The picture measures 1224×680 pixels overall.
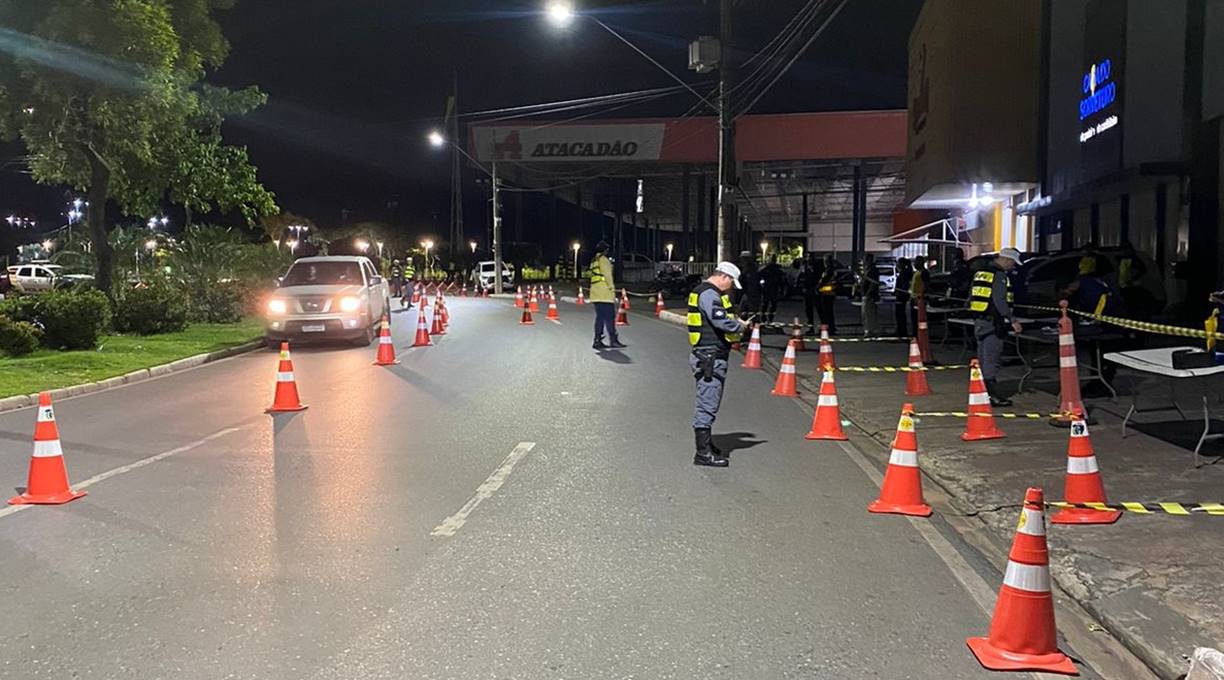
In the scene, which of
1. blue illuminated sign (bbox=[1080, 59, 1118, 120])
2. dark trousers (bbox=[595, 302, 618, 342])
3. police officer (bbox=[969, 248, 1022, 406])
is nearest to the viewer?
police officer (bbox=[969, 248, 1022, 406])

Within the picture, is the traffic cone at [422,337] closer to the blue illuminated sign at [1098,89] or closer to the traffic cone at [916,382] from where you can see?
the traffic cone at [916,382]

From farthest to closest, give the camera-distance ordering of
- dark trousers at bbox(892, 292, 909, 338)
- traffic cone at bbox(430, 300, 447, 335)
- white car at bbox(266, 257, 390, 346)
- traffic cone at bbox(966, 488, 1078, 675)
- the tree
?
traffic cone at bbox(430, 300, 447, 335) → dark trousers at bbox(892, 292, 909, 338) → white car at bbox(266, 257, 390, 346) → the tree → traffic cone at bbox(966, 488, 1078, 675)

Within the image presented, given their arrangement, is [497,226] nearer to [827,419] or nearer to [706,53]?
[706,53]

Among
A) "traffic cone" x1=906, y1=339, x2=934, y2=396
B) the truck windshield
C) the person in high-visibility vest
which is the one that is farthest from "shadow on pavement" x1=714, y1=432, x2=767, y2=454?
the truck windshield

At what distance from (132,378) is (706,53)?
13690mm

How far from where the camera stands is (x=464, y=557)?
5.71 metres

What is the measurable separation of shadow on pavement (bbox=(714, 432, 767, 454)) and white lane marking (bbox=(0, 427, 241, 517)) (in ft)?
15.9

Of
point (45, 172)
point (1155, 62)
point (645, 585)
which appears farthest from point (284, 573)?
point (1155, 62)

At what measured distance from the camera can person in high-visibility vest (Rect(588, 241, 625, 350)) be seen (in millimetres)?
17094

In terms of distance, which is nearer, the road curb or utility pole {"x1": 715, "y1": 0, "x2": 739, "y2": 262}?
the road curb

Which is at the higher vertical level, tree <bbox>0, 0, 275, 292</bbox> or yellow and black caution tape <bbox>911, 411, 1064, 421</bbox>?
tree <bbox>0, 0, 275, 292</bbox>

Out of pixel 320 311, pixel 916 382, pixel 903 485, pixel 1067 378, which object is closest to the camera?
pixel 903 485

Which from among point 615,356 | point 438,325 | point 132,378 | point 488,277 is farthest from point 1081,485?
point 488,277

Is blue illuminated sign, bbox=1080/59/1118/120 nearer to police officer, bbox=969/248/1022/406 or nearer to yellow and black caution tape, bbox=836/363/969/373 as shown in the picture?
yellow and black caution tape, bbox=836/363/969/373
